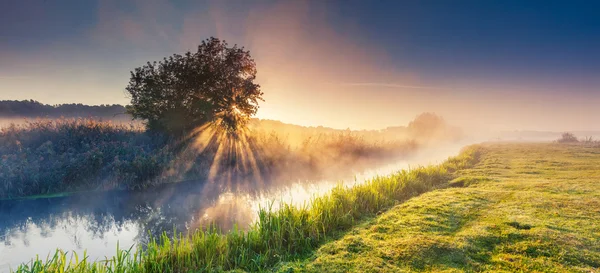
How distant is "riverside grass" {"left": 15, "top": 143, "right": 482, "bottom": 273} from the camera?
11.7 feet

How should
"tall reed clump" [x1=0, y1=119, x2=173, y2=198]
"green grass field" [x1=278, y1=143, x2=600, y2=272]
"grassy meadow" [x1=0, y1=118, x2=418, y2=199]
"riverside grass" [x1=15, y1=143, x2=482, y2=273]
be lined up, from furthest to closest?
"grassy meadow" [x1=0, y1=118, x2=418, y2=199] < "tall reed clump" [x1=0, y1=119, x2=173, y2=198] < "riverside grass" [x1=15, y1=143, x2=482, y2=273] < "green grass field" [x1=278, y1=143, x2=600, y2=272]

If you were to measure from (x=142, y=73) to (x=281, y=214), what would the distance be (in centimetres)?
1671

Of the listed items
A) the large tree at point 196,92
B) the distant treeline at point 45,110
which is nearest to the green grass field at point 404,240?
the large tree at point 196,92

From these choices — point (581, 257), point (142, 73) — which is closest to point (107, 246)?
point (581, 257)

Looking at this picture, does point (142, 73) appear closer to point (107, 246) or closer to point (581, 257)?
point (107, 246)

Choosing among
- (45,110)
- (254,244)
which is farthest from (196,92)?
(45,110)

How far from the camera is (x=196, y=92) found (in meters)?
18.3

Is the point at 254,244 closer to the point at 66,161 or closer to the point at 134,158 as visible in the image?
the point at 134,158

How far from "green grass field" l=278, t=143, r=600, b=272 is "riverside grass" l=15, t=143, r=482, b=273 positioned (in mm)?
428

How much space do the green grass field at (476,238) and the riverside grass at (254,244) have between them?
428 millimetres

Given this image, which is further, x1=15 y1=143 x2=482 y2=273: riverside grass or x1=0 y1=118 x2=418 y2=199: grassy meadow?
x1=0 y1=118 x2=418 y2=199: grassy meadow

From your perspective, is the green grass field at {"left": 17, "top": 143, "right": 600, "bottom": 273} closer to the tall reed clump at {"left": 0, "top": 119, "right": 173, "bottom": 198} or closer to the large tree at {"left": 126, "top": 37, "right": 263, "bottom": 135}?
the tall reed clump at {"left": 0, "top": 119, "right": 173, "bottom": 198}

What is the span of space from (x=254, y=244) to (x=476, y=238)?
3.17 meters

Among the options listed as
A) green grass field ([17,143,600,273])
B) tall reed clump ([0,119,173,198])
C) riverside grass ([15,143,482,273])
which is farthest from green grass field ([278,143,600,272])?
tall reed clump ([0,119,173,198])
